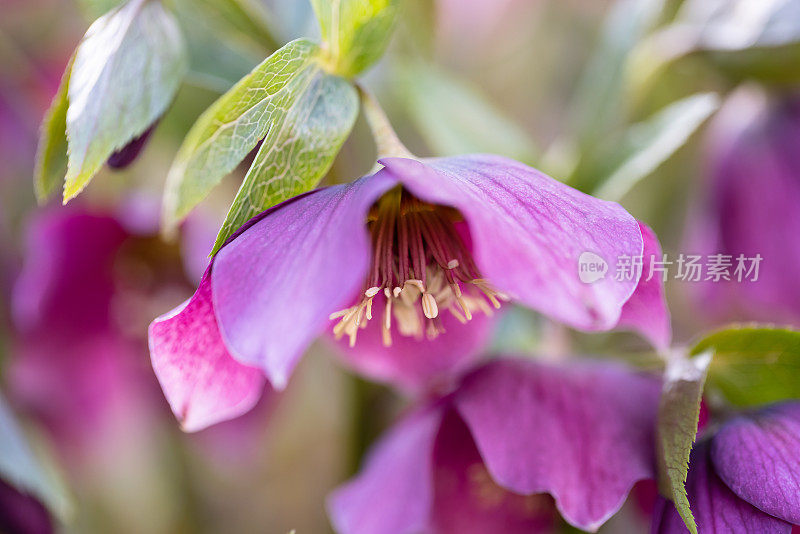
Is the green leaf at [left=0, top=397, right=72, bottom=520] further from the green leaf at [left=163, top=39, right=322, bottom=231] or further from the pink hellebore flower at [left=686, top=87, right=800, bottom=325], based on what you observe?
the pink hellebore flower at [left=686, top=87, right=800, bottom=325]

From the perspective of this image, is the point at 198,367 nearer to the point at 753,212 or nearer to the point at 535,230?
the point at 535,230

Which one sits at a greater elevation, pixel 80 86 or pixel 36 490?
pixel 80 86

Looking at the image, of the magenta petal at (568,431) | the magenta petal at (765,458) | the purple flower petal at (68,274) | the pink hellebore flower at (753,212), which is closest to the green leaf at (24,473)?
the purple flower petal at (68,274)

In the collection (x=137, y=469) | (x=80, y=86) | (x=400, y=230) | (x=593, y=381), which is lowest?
(x=137, y=469)

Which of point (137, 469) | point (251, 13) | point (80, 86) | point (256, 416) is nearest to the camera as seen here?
point (80, 86)

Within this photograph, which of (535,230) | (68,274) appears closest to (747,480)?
(535,230)

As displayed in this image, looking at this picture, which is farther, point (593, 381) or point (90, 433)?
point (90, 433)

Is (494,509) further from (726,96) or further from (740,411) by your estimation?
(726,96)

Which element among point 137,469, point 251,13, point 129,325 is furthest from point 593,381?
point 137,469
